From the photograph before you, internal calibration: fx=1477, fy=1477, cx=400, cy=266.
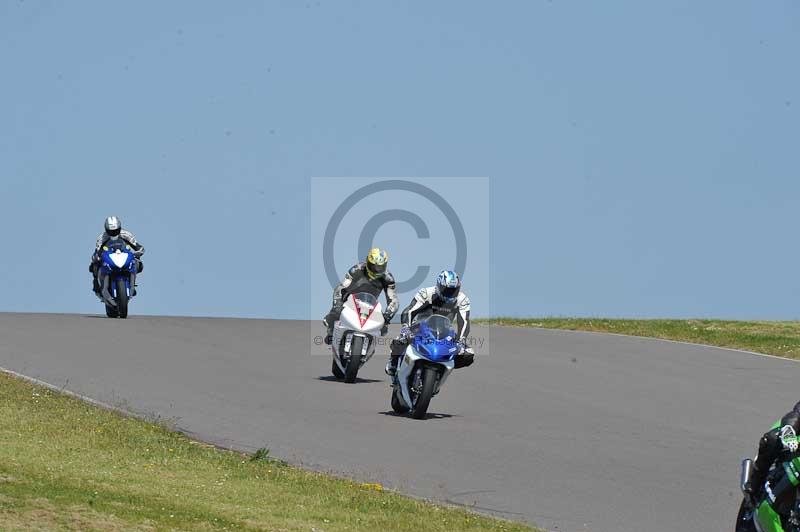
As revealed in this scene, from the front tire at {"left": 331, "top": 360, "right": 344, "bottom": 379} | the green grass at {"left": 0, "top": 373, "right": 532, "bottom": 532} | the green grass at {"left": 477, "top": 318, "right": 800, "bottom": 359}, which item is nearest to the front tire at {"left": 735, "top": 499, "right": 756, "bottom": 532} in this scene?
the green grass at {"left": 0, "top": 373, "right": 532, "bottom": 532}

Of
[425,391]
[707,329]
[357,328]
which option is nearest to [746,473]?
[425,391]

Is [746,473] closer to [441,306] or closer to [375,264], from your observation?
[441,306]

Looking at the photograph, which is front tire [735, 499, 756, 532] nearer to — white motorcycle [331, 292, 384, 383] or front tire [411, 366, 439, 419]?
front tire [411, 366, 439, 419]

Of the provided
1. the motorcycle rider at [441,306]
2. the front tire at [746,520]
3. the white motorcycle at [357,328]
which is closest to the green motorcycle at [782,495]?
the front tire at [746,520]

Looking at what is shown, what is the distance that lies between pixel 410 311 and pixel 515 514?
265 inches

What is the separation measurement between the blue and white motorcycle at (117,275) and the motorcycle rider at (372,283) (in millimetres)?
10295

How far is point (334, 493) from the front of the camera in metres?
12.6

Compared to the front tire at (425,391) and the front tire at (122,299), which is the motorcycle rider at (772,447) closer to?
the front tire at (425,391)

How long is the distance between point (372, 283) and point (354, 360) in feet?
3.87

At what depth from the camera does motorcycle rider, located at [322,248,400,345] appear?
22.0 meters

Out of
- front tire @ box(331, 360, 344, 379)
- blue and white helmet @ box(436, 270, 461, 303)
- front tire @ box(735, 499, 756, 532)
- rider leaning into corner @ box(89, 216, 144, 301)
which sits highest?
rider leaning into corner @ box(89, 216, 144, 301)

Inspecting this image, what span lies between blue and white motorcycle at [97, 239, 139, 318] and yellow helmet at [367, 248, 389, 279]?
1066 centimetres

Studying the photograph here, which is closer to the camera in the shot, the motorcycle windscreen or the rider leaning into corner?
the motorcycle windscreen

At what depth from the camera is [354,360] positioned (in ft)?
72.3
